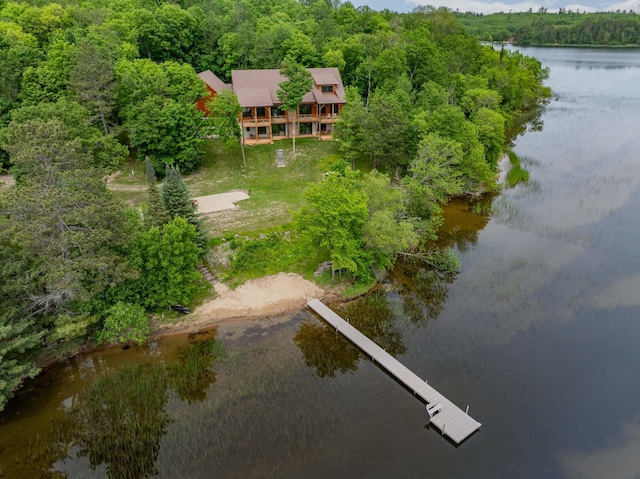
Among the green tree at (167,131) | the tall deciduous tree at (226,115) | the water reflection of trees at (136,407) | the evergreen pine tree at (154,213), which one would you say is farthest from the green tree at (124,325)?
the tall deciduous tree at (226,115)

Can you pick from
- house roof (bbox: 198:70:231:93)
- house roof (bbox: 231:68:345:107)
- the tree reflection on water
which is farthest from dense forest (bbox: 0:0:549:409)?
house roof (bbox: 198:70:231:93)

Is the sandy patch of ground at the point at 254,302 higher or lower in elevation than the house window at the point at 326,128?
lower

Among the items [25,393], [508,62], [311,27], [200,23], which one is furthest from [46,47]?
[508,62]

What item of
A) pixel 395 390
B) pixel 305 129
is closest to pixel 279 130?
pixel 305 129

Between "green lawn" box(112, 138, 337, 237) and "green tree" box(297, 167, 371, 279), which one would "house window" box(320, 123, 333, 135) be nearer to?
"green lawn" box(112, 138, 337, 237)

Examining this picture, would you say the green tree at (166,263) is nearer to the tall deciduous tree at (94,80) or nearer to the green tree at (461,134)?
the tall deciduous tree at (94,80)

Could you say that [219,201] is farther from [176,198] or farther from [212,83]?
[212,83]
